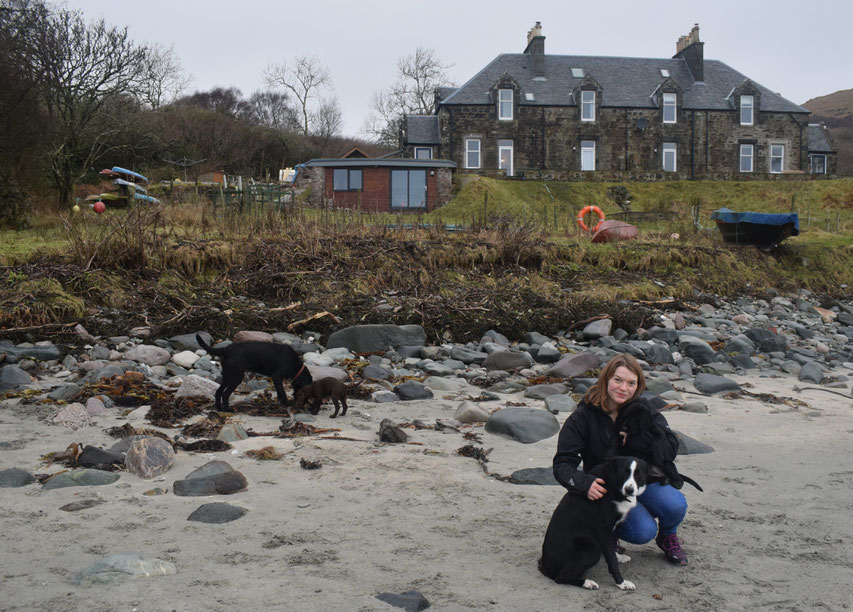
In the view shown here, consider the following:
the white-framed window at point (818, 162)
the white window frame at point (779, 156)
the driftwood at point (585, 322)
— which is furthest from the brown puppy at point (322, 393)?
the white-framed window at point (818, 162)

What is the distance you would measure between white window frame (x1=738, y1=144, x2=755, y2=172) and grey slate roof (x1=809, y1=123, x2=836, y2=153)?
4104 millimetres

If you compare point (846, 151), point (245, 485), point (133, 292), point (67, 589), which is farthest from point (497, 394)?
point (846, 151)

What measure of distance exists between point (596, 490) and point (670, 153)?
39.2m

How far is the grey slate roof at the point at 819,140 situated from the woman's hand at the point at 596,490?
44.3 m

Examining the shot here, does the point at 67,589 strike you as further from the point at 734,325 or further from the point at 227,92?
the point at 227,92

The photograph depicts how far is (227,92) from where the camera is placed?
60.0 meters

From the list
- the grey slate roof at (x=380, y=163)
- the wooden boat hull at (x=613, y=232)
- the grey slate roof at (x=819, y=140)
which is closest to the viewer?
the wooden boat hull at (x=613, y=232)

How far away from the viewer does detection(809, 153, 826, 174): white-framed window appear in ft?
136

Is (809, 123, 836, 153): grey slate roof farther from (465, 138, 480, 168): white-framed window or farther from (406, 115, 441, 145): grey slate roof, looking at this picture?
(406, 115, 441, 145): grey slate roof

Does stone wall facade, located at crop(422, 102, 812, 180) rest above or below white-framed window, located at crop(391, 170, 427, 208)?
above

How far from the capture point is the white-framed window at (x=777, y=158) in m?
39.9

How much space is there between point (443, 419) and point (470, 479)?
4.83ft

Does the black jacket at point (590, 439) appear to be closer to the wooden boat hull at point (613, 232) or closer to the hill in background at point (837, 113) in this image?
the wooden boat hull at point (613, 232)

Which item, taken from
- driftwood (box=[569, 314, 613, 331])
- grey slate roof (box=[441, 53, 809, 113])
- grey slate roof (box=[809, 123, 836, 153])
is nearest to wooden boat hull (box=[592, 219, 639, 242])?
driftwood (box=[569, 314, 613, 331])
